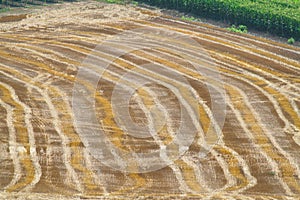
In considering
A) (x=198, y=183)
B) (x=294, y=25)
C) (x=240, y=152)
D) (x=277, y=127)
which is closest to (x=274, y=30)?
(x=294, y=25)

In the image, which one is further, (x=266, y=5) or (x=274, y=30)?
(x=266, y=5)

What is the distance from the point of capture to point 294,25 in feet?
113

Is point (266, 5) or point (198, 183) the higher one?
point (266, 5)

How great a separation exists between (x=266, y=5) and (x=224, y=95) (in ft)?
42.1

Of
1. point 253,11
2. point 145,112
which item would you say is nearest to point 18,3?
point 253,11

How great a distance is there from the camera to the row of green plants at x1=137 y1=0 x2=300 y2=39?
3491cm

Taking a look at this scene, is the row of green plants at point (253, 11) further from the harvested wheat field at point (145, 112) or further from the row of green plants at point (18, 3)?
the row of green plants at point (18, 3)

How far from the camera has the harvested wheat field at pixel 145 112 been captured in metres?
20.6

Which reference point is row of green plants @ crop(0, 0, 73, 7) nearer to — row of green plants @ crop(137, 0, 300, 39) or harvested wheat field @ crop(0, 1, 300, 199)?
harvested wheat field @ crop(0, 1, 300, 199)

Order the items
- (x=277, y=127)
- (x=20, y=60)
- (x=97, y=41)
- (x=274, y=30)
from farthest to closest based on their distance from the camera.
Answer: (x=274, y=30) → (x=97, y=41) → (x=20, y=60) → (x=277, y=127)

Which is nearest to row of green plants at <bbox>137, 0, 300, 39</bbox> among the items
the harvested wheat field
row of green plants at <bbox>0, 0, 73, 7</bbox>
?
the harvested wheat field

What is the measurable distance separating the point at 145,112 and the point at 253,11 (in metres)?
14.0

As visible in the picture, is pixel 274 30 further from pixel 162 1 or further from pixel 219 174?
pixel 219 174

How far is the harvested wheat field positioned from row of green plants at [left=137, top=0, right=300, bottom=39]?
2059mm
